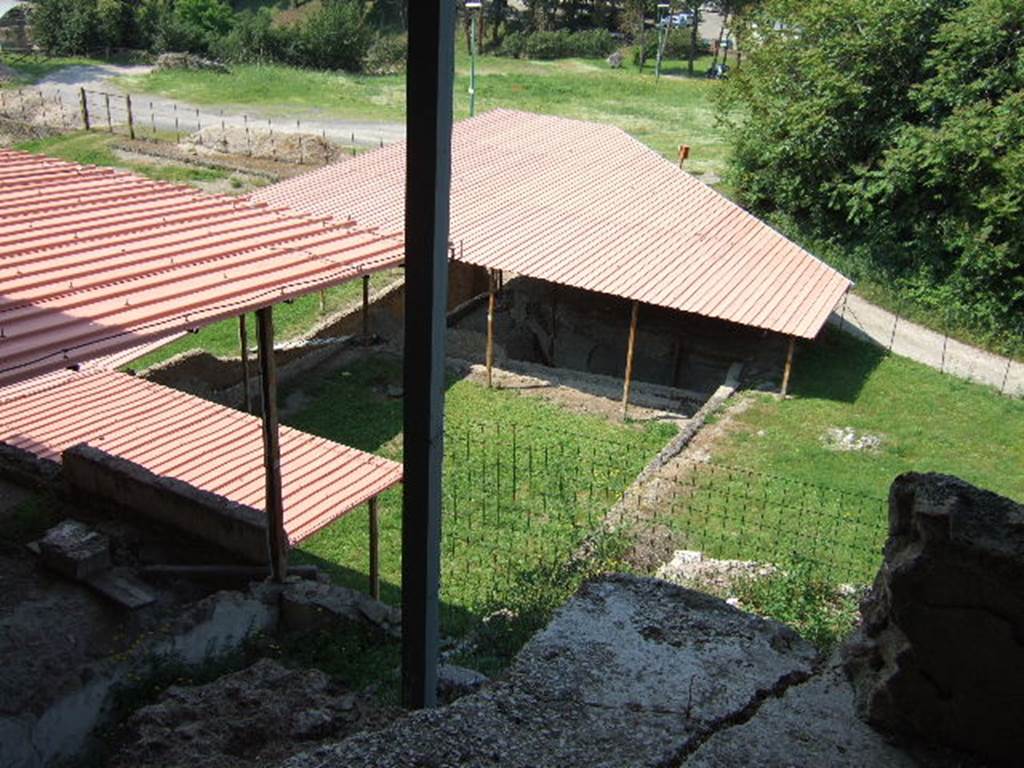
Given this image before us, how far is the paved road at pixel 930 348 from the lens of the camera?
19022 millimetres

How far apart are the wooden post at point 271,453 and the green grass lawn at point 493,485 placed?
1851 millimetres

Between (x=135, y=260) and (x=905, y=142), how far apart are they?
18.8m

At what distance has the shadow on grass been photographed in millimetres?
18000

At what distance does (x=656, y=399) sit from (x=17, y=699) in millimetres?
13101

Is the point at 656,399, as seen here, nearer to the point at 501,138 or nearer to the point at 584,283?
the point at 584,283

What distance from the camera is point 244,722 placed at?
570 centimetres

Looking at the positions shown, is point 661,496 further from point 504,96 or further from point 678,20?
point 678,20

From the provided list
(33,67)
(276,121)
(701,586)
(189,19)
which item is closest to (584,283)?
(701,586)

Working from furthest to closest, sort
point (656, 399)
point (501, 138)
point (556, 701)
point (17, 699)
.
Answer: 1. point (501, 138)
2. point (656, 399)
3. point (17, 699)
4. point (556, 701)

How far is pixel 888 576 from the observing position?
10.9 ft

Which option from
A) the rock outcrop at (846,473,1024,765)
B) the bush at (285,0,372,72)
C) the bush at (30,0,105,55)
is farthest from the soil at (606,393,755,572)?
the bush at (30,0,105,55)

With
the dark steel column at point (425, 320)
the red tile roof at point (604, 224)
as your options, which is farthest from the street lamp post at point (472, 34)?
the dark steel column at point (425, 320)

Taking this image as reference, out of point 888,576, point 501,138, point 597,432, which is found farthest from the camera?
point 501,138

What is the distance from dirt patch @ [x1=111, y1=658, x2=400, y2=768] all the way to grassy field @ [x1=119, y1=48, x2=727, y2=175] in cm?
3238
